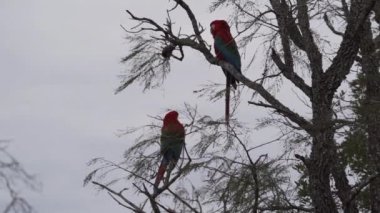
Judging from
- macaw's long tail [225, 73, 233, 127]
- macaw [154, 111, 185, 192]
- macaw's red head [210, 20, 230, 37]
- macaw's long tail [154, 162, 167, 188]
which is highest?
macaw's red head [210, 20, 230, 37]

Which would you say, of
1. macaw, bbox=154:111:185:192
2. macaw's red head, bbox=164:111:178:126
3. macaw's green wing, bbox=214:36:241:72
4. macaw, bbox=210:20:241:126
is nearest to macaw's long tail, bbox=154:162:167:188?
macaw, bbox=154:111:185:192

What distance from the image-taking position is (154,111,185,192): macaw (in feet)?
15.0

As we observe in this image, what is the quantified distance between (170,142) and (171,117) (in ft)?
0.79

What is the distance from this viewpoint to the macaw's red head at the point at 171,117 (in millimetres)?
5000

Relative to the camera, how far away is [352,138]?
5.25 metres

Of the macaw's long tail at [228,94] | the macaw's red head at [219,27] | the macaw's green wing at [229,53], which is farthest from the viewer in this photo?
the macaw's red head at [219,27]

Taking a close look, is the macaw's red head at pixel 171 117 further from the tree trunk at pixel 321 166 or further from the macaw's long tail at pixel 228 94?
the tree trunk at pixel 321 166

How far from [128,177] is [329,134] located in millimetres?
1812

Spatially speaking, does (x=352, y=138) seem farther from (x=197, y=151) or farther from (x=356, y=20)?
(x=197, y=151)

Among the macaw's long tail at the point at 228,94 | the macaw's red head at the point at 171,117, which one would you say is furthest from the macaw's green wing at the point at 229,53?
the macaw's red head at the point at 171,117

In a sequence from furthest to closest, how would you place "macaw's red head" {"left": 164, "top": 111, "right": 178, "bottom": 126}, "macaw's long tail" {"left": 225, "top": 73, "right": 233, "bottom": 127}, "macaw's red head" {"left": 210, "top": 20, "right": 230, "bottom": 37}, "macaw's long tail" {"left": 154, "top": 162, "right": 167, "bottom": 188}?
1. "macaw's red head" {"left": 210, "top": 20, "right": 230, "bottom": 37}
2. "macaw's long tail" {"left": 225, "top": 73, "right": 233, "bottom": 127}
3. "macaw's red head" {"left": 164, "top": 111, "right": 178, "bottom": 126}
4. "macaw's long tail" {"left": 154, "top": 162, "right": 167, "bottom": 188}

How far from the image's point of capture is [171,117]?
5039mm

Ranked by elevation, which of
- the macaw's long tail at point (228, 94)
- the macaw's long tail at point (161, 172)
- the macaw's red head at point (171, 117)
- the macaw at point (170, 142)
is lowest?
the macaw's long tail at point (161, 172)

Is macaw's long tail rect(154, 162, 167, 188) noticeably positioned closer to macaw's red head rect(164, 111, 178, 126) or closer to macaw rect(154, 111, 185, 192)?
macaw rect(154, 111, 185, 192)
